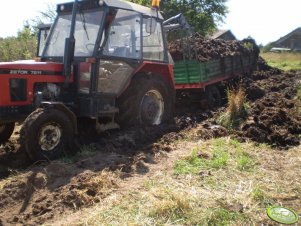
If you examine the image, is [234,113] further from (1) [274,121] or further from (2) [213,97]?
(2) [213,97]

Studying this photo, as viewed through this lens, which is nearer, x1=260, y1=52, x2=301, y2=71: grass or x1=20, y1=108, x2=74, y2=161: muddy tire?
x1=20, y1=108, x2=74, y2=161: muddy tire

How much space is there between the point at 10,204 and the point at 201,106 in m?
6.39

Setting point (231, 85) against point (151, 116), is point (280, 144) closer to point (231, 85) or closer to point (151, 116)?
point (151, 116)

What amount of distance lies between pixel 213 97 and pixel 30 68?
5720 millimetres

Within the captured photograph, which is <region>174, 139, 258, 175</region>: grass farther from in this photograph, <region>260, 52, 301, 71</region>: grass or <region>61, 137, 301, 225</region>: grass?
<region>260, 52, 301, 71</region>: grass

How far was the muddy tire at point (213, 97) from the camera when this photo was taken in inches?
397

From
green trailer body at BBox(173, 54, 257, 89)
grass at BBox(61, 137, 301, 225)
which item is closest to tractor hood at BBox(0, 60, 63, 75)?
grass at BBox(61, 137, 301, 225)

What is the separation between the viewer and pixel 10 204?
455 centimetres

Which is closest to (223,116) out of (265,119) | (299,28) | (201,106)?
(265,119)

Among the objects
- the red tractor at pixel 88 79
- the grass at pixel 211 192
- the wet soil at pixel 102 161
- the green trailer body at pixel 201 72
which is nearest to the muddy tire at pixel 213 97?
the green trailer body at pixel 201 72

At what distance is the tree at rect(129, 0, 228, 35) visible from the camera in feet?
90.6

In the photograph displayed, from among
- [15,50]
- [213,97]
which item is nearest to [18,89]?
[213,97]

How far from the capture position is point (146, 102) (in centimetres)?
758

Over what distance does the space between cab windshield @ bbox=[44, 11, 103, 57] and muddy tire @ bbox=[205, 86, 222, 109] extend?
4.36 metres
